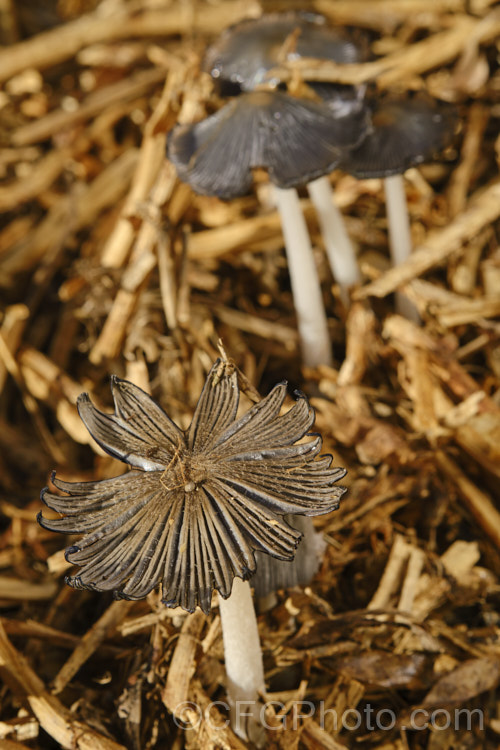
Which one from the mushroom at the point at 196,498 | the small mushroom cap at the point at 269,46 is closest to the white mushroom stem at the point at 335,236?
the small mushroom cap at the point at 269,46

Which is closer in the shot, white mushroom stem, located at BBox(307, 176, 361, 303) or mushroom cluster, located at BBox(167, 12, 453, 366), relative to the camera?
mushroom cluster, located at BBox(167, 12, 453, 366)

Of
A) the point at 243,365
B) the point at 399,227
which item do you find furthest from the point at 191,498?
the point at 399,227

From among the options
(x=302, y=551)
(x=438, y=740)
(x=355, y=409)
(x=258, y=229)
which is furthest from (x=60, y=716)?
(x=258, y=229)

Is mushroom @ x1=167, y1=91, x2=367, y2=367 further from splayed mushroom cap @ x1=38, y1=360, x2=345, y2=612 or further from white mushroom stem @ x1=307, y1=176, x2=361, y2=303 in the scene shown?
splayed mushroom cap @ x1=38, y1=360, x2=345, y2=612

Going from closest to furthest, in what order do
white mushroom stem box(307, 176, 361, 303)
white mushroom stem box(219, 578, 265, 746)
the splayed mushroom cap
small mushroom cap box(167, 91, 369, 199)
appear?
the splayed mushroom cap, white mushroom stem box(219, 578, 265, 746), small mushroom cap box(167, 91, 369, 199), white mushroom stem box(307, 176, 361, 303)

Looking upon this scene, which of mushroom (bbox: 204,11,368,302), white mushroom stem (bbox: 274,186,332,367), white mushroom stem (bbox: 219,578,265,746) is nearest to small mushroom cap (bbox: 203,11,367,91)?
mushroom (bbox: 204,11,368,302)

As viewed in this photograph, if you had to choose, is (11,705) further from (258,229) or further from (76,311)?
(258,229)
